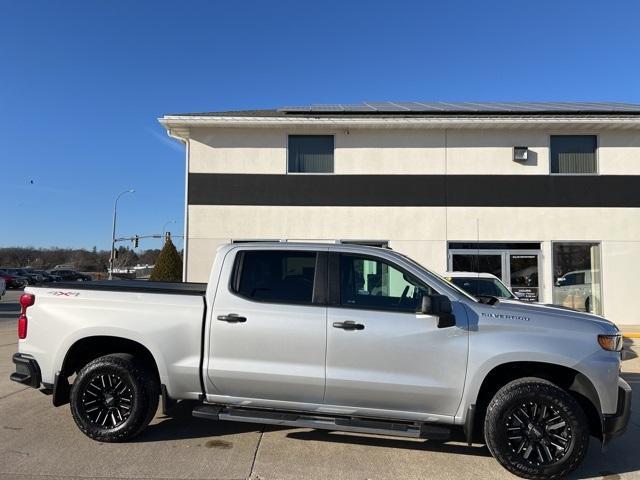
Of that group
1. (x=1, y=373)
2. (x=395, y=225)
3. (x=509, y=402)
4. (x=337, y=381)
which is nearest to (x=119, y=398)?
(x=337, y=381)

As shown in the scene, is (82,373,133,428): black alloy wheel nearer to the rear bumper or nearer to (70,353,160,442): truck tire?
(70,353,160,442): truck tire

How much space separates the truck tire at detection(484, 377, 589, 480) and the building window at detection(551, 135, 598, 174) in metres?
11.5

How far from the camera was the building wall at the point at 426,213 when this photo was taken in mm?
13836

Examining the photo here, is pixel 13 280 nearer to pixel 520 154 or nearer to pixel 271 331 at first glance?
pixel 520 154

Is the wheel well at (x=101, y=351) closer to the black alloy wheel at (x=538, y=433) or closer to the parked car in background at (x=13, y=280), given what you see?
the black alloy wheel at (x=538, y=433)

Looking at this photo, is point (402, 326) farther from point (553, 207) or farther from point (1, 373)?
point (553, 207)

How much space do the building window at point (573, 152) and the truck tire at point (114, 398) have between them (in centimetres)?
1292

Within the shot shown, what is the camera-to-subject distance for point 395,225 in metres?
13.9

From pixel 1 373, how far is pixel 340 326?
6268 mm

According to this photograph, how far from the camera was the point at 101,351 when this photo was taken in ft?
17.0

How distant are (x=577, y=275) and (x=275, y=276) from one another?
39.3 ft

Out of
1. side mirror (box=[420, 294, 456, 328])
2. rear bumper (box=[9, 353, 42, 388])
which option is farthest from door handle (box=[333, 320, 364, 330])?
rear bumper (box=[9, 353, 42, 388])

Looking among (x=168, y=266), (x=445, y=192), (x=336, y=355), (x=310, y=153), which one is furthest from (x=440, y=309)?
(x=168, y=266)

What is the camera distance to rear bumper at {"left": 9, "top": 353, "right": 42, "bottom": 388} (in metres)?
4.92
